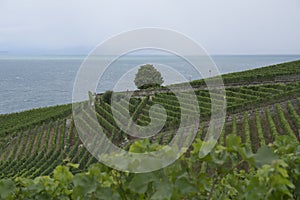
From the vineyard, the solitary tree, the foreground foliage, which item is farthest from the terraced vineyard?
the foreground foliage

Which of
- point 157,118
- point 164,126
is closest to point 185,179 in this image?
point 157,118

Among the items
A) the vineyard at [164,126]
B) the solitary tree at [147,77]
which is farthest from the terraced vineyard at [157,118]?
the solitary tree at [147,77]

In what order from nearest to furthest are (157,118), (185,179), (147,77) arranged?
(185,179), (157,118), (147,77)

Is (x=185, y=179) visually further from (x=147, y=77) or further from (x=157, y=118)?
(x=147, y=77)

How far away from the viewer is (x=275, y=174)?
1.47 meters

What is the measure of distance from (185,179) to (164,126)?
62.3 ft

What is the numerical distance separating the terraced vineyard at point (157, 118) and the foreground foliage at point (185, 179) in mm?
13238

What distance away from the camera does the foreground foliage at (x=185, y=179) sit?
60.5 inches

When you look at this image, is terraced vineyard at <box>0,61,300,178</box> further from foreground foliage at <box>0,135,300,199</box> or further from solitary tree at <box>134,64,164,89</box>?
foreground foliage at <box>0,135,300,199</box>

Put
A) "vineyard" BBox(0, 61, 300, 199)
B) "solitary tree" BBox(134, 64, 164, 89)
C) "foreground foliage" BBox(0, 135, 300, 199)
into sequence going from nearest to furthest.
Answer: "foreground foliage" BBox(0, 135, 300, 199) → "vineyard" BBox(0, 61, 300, 199) → "solitary tree" BBox(134, 64, 164, 89)

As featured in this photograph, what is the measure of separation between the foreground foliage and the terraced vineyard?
13238mm

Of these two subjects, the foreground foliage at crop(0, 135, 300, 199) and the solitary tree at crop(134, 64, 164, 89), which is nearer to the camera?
the foreground foliage at crop(0, 135, 300, 199)

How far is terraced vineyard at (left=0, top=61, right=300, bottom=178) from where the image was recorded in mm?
Answer: 17719

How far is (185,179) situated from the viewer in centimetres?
162
